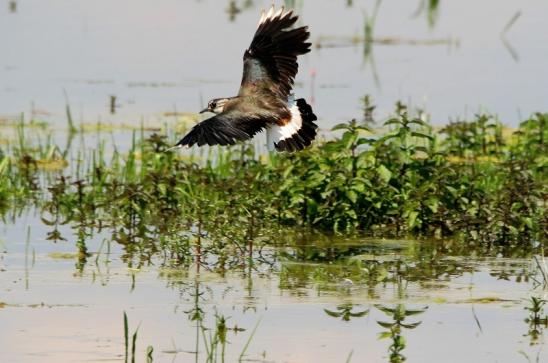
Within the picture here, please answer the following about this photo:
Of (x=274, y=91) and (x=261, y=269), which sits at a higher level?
(x=274, y=91)

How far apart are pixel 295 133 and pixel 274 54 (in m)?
0.53

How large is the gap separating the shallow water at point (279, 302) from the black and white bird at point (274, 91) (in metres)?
0.67

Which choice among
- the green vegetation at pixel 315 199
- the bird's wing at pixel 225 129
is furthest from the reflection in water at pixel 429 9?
the bird's wing at pixel 225 129

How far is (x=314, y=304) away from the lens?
8148mm

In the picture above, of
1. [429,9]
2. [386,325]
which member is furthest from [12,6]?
[386,325]

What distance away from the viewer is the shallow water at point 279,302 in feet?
23.9

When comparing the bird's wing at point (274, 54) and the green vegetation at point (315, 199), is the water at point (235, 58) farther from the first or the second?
the bird's wing at point (274, 54)

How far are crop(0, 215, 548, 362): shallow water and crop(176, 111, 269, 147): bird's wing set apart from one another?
68 centimetres

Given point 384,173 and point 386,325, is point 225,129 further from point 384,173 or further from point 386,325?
point 386,325

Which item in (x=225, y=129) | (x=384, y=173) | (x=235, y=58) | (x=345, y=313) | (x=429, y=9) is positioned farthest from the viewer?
(x=429, y=9)

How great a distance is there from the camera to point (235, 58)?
1661 centimetres

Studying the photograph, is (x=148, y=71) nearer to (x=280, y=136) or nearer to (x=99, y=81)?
(x=99, y=81)

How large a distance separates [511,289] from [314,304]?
3.67 ft

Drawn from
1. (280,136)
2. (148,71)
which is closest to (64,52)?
(148,71)
